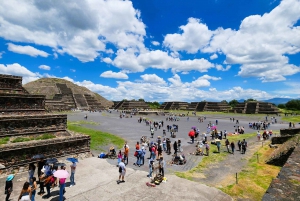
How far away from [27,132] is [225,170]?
1519 centimetres

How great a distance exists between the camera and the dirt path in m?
11.5

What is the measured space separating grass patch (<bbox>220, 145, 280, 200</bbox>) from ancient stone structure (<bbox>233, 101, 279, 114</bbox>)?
64752 mm

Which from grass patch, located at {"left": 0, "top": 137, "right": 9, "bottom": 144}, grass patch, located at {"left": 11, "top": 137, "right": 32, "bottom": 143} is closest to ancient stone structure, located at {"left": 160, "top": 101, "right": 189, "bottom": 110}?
grass patch, located at {"left": 11, "top": 137, "right": 32, "bottom": 143}

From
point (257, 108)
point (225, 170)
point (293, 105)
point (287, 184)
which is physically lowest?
point (225, 170)

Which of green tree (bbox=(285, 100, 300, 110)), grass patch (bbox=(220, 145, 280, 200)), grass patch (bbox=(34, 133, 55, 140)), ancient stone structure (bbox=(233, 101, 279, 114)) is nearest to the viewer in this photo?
grass patch (bbox=(220, 145, 280, 200))

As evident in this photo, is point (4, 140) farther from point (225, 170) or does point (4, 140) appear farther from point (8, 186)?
point (225, 170)

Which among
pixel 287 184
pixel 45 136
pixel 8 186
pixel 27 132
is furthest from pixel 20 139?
pixel 287 184

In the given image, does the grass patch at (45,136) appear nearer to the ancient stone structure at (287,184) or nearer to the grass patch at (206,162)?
the grass patch at (206,162)

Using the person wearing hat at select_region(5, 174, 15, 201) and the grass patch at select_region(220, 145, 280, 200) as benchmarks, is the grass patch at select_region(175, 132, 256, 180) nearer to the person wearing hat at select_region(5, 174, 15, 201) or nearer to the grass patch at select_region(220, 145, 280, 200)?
the grass patch at select_region(220, 145, 280, 200)

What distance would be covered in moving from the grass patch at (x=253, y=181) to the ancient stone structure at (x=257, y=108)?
2549 inches

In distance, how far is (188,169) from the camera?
544 inches

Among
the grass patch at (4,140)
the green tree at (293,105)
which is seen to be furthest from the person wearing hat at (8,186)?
the green tree at (293,105)

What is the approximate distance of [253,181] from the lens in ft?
38.0

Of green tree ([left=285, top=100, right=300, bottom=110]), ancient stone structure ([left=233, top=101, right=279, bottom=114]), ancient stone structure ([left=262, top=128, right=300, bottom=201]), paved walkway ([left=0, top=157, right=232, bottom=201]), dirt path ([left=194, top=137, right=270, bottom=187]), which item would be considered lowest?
dirt path ([left=194, top=137, right=270, bottom=187])
